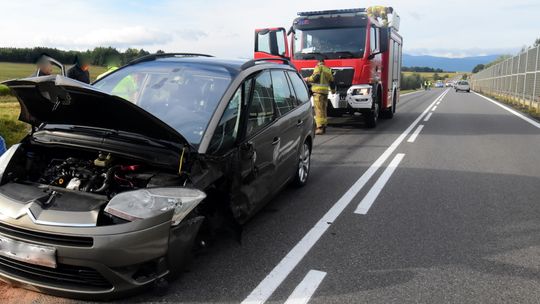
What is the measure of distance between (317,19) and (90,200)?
9.83 metres

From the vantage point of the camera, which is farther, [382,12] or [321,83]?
[382,12]

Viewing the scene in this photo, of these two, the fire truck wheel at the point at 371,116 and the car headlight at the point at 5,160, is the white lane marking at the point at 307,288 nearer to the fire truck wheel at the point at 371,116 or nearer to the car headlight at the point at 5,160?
the car headlight at the point at 5,160

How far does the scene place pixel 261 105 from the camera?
4.39 metres

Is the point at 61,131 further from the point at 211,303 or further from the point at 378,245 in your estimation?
the point at 378,245

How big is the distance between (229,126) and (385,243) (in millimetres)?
1798

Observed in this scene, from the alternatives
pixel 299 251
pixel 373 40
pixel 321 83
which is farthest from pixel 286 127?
pixel 373 40

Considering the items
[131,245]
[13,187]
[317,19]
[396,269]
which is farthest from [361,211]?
[317,19]

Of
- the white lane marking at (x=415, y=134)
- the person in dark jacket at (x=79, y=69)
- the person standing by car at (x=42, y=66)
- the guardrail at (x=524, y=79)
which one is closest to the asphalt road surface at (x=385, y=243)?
the person standing by car at (x=42, y=66)

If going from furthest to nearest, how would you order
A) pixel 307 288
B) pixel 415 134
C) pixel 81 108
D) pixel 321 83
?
pixel 415 134 < pixel 321 83 < pixel 81 108 < pixel 307 288

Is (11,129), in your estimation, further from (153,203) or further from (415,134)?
(415,134)

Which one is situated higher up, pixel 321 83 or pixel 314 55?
pixel 314 55

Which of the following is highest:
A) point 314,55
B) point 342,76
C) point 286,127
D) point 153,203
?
point 314,55

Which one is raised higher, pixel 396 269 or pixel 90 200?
pixel 90 200

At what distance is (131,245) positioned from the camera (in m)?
2.74
